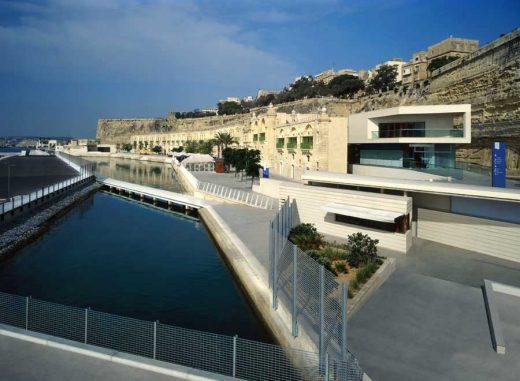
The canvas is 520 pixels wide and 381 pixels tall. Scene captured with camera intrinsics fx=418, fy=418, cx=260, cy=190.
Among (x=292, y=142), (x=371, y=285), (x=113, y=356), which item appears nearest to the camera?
(x=113, y=356)

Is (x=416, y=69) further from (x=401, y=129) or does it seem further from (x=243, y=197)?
(x=243, y=197)

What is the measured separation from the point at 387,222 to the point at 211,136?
8071 centimetres

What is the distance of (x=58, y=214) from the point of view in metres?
30.5

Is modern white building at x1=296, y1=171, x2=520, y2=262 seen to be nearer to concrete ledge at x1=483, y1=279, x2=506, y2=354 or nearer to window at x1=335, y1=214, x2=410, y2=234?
window at x1=335, y1=214, x2=410, y2=234

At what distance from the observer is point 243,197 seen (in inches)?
1156

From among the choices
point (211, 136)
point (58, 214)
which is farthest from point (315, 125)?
point (211, 136)

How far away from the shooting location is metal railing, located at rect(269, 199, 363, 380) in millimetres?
7613

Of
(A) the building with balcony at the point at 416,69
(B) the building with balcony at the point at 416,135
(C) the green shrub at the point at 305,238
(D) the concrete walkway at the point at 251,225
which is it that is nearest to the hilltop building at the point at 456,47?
(A) the building with balcony at the point at 416,69

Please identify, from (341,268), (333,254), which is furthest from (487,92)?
(341,268)

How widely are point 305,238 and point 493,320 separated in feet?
26.6

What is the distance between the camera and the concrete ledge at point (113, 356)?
7461 mm

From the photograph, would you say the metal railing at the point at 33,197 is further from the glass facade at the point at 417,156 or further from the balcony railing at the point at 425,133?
the balcony railing at the point at 425,133

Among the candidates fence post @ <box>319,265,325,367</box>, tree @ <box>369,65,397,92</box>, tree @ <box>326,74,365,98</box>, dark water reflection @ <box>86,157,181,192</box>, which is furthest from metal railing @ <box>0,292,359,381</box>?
tree @ <box>326,74,365,98</box>

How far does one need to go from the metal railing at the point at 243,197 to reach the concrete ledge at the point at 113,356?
63.8 feet
